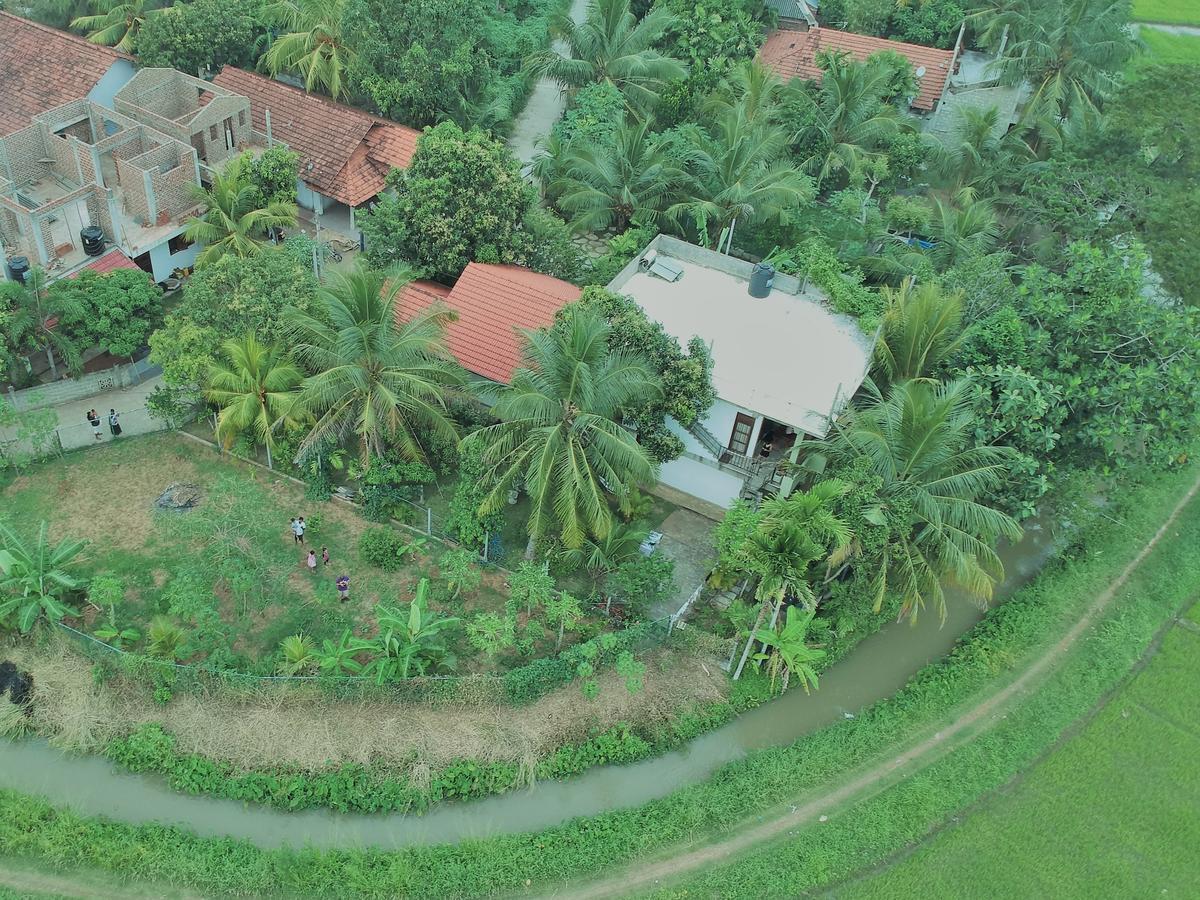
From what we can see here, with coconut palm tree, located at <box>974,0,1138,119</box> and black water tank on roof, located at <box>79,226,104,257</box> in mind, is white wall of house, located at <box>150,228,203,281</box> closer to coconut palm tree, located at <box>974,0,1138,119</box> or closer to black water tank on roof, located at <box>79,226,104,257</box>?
black water tank on roof, located at <box>79,226,104,257</box>

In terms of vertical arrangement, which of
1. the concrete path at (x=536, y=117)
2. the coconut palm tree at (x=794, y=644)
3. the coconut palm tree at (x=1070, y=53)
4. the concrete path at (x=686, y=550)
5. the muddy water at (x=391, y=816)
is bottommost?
the muddy water at (x=391, y=816)

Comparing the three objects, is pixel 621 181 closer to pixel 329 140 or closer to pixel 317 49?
pixel 329 140

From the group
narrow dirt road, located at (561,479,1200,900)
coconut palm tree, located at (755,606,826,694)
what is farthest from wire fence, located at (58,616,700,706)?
narrow dirt road, located at (561,479,1200,900)

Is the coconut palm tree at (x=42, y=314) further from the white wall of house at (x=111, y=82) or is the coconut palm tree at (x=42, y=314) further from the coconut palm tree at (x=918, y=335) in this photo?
the coconut palm tree at (x=918, y=335)

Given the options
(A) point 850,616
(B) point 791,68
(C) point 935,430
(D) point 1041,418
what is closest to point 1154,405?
(D) point 1041,418

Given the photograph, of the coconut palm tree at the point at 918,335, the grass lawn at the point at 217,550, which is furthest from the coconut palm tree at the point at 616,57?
the grass lawn at the point at 217,550

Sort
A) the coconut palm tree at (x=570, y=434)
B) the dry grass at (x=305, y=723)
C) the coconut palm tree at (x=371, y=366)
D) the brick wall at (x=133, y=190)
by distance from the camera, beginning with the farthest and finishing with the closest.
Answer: the brick wall at (x=133, y=190)
the coconut palm tree at (x=371, y=366)
the coconut palm tree at (x=570, y=434)
the dry grass at (x=305, y=723)

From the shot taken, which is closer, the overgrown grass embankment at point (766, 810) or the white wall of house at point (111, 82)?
the overgrown grass embankment at point (766, 810)

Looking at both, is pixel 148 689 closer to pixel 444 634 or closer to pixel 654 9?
pixel 444 634
